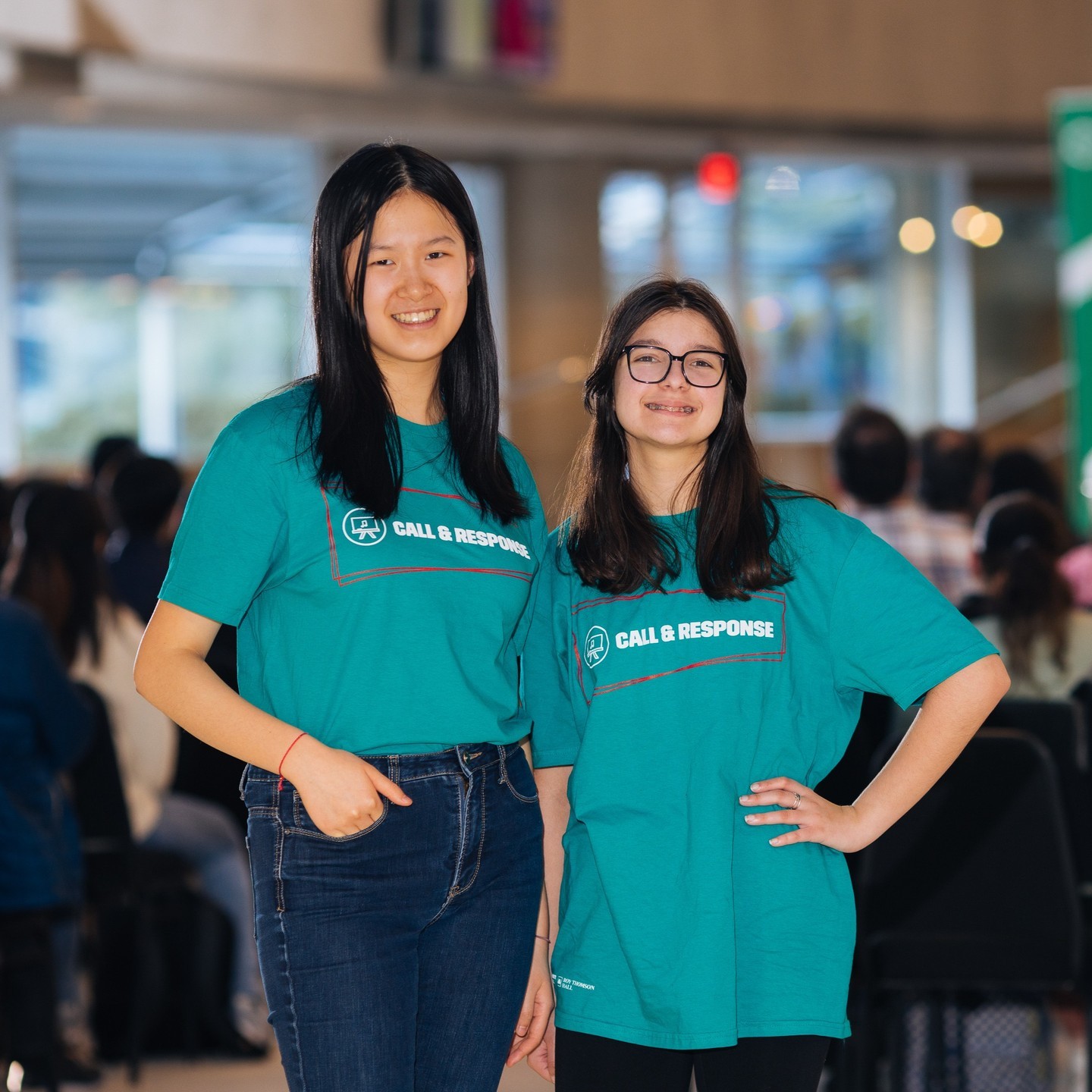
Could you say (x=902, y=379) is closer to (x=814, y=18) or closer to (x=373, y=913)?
(x=814, y=18)

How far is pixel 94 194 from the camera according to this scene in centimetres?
700

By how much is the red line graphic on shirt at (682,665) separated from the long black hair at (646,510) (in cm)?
1

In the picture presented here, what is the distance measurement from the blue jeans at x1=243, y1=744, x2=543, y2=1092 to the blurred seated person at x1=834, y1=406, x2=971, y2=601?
2.63 meters

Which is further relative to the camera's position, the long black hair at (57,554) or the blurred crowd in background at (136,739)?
the long black hair at (57,554)

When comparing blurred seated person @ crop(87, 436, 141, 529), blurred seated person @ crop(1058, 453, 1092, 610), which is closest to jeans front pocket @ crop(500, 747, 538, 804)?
blurred seated person @ crop(1058, 453, 1092, 610)

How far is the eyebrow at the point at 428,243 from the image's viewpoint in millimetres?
1702

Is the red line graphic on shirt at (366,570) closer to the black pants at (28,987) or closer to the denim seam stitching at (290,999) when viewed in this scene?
the denim seam stitching at (290,999)

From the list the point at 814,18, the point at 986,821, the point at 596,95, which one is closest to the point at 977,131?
the point at 814,18

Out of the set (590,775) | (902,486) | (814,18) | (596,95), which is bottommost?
(590,775)

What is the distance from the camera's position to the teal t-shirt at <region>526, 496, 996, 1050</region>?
5.55 feet

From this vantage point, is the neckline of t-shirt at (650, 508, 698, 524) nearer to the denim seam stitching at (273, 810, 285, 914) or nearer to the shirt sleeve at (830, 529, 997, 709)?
the shirt sleeve at (830, 529, 997, 709)

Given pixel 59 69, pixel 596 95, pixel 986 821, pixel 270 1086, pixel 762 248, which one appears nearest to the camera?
pixel 986 821

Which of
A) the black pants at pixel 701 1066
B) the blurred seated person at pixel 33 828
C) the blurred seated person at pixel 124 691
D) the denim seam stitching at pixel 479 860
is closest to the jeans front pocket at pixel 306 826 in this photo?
the denim seam stitching at pixel 479 860

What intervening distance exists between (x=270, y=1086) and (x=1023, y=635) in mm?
2149
